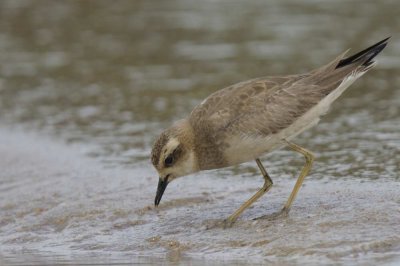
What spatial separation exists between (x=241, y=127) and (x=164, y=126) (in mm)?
4711

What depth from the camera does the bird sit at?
935 cm

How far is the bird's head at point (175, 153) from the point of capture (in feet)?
30.8

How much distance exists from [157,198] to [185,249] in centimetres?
83

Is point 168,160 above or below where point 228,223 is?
above

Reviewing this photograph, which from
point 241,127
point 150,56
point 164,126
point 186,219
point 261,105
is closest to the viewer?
point 241,127

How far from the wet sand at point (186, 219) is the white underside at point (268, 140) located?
67 centimetres

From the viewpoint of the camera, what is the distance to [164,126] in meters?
13.9

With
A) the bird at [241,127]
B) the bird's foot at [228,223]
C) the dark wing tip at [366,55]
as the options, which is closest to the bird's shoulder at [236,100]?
the bird at [241,127]

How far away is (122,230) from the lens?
988 centimetres

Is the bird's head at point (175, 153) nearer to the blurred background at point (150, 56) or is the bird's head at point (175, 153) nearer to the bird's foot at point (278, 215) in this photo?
the bird's foot at point (278, 215)

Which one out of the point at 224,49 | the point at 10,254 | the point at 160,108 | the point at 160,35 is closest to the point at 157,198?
the point at 10,254

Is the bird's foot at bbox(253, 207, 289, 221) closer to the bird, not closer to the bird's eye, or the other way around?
the bird

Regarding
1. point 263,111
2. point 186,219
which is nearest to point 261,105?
point 263,111

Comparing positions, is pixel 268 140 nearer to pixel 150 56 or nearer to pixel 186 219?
pixel 186 219
